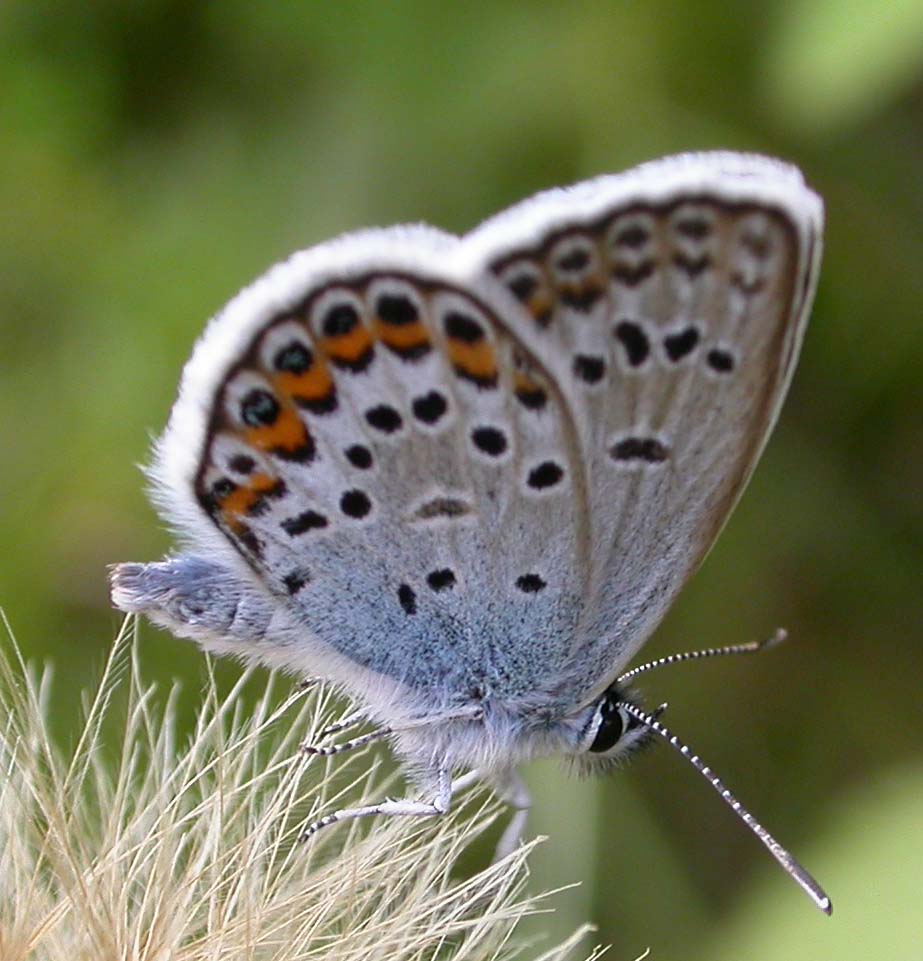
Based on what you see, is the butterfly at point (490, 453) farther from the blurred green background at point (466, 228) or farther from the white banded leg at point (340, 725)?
the blurred green background at point (466, 228)

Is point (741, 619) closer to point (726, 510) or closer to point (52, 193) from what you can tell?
point (726, 510)

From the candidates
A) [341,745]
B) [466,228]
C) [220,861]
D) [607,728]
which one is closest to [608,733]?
[607,728]

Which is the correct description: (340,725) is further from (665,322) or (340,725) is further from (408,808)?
(665,322)

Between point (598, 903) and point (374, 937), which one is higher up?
point (374, 937)

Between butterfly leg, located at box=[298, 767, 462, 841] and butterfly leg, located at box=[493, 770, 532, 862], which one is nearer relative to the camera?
butterfly leg, located at box=[298, 767, 462, 841]

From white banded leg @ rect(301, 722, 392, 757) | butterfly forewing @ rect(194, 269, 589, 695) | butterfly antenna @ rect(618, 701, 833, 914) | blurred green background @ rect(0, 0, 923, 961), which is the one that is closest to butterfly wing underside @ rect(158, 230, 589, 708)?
butterfly forewing @ rect(194, 269, 589, 695)

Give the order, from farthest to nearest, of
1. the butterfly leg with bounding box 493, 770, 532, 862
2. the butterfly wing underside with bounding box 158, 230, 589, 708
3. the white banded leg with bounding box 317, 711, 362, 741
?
1. the butterfly leg with bounding box 493, 770, 532, 862
2. the white banded leg with bounding box 317, 711, 362, 741
3. the butterfly wing underside with bounding box 158, 230, 589, 708

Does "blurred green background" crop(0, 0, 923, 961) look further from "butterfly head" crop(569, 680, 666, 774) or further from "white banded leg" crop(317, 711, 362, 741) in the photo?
"white banded leg" crop(317, 711, 362, 741)

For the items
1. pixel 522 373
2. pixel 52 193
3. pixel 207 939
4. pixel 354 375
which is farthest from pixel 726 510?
pixel 52 193

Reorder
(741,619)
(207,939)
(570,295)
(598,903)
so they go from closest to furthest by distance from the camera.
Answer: (570,295) < (207,939) < (598,903) < (741,619)
